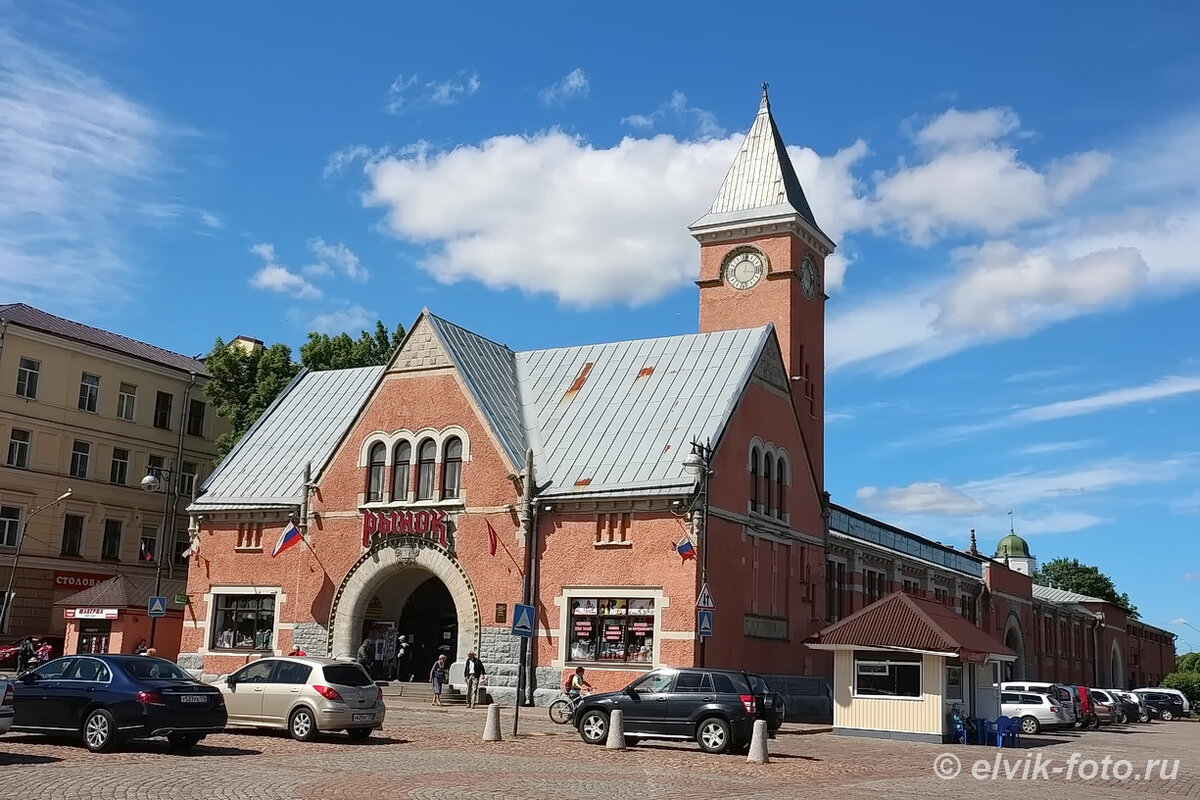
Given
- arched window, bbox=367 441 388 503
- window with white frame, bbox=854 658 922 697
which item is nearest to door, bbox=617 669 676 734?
window with white frame, bbox=854 658 922 697

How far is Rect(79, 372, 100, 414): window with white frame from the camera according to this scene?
54.3 m

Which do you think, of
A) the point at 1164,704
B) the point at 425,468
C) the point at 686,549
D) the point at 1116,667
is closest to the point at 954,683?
the point at 686,549

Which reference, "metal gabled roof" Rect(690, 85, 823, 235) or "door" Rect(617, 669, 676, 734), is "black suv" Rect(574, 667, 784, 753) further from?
"metal gabled roof" Rect(690, 85, 823, 235)

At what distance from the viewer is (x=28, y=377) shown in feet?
171

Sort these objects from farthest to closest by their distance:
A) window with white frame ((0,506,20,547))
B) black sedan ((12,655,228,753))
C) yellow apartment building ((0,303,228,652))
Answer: yellow apartment building ((0,303,228,652)) → window with white frame ((0,506,20,547)) → black sedan ((12,655,228,753))

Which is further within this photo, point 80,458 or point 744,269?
point 80,458

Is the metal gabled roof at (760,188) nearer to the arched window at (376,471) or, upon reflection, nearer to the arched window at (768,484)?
the arched window at (768,484)

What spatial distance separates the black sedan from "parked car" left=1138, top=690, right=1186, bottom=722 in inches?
2027

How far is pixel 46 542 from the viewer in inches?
2030

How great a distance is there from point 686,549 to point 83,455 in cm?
3379

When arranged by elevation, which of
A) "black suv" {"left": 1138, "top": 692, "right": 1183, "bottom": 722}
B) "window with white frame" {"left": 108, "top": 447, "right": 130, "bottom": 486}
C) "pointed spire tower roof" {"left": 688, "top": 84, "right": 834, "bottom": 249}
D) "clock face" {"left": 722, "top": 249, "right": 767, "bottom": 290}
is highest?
"pointed spire tower roof" {"left": 688, "top": 84, "right": 834, "bottom": 249}

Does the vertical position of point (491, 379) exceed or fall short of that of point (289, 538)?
it exceeds it

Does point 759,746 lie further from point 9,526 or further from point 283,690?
point 9,526

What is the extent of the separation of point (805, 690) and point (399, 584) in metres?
13.3
